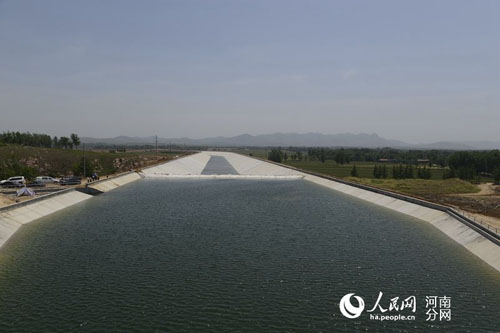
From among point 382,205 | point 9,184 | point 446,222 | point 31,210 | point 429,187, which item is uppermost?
point 9,184

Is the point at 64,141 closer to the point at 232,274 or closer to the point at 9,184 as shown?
the point at 9,184

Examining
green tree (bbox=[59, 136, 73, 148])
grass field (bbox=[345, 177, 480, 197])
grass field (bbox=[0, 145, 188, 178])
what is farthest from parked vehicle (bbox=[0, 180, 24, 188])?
green tree (bbox=[59, 136, 73, 148])

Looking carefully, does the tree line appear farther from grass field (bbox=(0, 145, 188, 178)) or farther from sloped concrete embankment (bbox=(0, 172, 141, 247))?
sloped concrete embankment (bbox=(0, 172, 141, 247))

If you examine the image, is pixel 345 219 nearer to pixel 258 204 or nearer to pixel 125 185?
pixel 258 204

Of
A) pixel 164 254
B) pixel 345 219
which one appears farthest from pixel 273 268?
pixel 345 219

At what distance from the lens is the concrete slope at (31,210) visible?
38166 mm

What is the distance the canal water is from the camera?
19.8 m

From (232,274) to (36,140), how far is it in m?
182

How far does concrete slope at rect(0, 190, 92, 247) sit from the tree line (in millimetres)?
113850

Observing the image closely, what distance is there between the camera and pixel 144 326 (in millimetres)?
18797

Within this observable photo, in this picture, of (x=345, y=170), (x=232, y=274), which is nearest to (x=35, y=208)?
(x=232, y=274)

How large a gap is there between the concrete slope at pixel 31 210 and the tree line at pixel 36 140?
113850mm

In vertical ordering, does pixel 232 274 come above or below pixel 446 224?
below

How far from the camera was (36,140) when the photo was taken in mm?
176625
